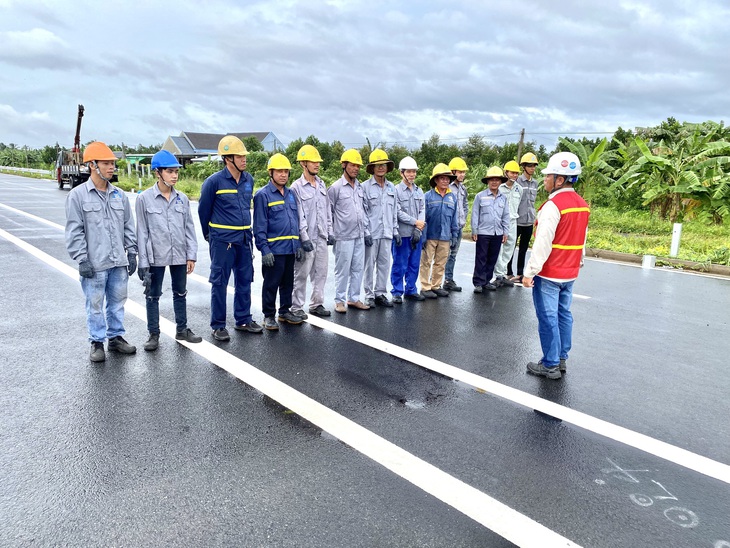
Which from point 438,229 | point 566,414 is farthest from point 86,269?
point 438,229

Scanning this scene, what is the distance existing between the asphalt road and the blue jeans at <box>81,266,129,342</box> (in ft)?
1.10

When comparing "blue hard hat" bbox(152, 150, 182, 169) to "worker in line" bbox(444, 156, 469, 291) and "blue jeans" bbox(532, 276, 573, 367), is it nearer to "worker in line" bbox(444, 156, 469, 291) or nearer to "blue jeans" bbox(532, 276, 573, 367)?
"blue jeans" bbox(532, 276, 573, 367)

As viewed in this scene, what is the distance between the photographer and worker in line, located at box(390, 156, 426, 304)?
754cm

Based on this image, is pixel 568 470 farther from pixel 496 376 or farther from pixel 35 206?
pixel 35 206

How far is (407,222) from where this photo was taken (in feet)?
24.8

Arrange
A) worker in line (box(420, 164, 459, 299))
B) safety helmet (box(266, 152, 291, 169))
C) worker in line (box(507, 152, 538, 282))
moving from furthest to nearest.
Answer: worker in line (box(507, 152, 538, 282))
worker in line (box(420, 164, 459, 299))
safety helmet (box(266, 152, 291, 169))

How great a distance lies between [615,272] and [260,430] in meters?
8.69

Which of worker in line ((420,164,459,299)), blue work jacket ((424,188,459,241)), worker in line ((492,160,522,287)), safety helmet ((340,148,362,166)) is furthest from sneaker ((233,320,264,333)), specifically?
worker in line ((492,160,522,287))

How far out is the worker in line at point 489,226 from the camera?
27.4 feet

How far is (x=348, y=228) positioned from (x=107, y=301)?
296cm

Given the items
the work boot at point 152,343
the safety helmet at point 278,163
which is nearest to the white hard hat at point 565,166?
the safety helmet at point 278,163

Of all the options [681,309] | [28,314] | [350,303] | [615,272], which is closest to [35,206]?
[28,314]

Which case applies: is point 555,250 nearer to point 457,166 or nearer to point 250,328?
point 250,328

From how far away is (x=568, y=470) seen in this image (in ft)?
11.1
